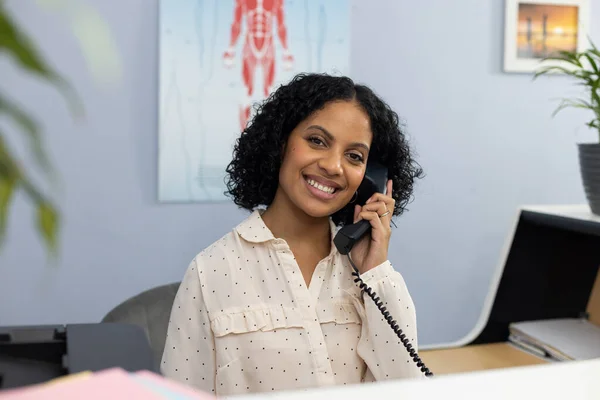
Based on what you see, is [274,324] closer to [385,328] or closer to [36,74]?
[385,328]

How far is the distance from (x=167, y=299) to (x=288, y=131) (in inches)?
15.8

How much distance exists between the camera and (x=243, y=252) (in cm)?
124

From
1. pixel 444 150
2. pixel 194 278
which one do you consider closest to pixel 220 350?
pixel 194 278

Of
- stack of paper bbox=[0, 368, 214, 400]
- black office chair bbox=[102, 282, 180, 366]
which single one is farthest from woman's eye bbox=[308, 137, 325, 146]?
stack of paper bbox=[0, 368, 214, 400]

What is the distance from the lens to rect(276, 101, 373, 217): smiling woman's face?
120cm

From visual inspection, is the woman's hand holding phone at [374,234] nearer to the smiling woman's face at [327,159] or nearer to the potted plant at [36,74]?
the smiling woman's face at [327,159]

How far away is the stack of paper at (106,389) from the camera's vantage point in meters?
0.36

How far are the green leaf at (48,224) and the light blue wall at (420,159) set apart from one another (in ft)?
4.95

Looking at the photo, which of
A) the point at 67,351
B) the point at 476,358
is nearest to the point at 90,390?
the point at 67,351

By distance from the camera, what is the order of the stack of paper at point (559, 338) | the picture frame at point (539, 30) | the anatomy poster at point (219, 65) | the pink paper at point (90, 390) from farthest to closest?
the picture frame at point (539, 30) < the anatomy poster at point (219, 65) < the stack of paper at point (559, 338) < the pink paper at point (90, 390)

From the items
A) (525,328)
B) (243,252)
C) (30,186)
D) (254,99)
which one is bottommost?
(525,328)

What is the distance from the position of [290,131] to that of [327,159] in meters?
0.13

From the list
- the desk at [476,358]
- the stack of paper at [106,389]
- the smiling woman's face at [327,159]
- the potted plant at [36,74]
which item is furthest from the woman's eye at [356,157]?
the potted plant at [36,74]

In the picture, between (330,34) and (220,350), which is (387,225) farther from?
(330,34)
